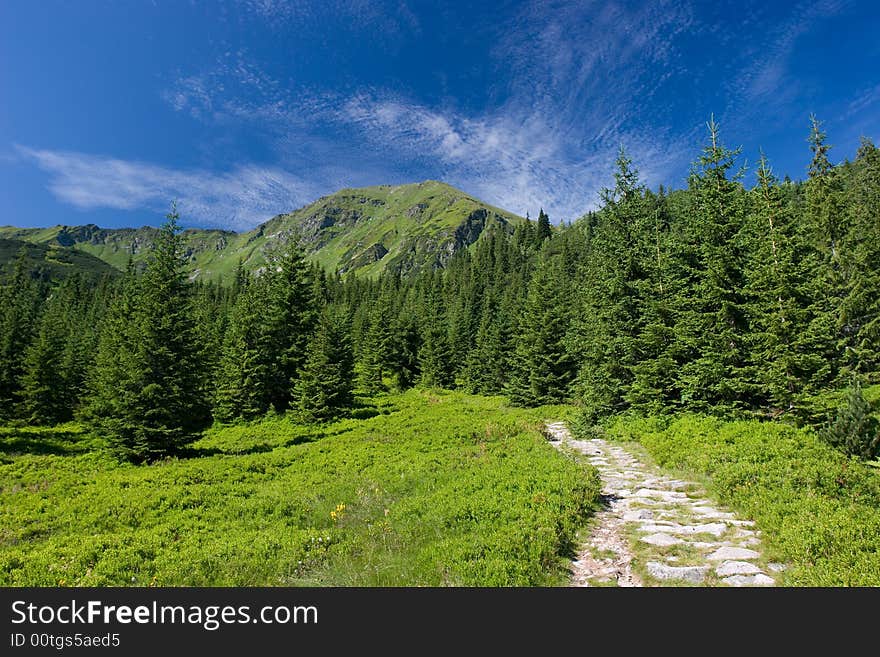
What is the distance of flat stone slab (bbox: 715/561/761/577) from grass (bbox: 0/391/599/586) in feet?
7.75

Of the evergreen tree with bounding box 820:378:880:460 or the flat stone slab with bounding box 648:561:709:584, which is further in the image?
the evergreen tree with bounding box 820:378:880:460

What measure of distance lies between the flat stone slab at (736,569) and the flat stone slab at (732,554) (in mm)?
195

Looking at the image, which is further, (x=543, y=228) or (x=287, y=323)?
(x=543, y=228)

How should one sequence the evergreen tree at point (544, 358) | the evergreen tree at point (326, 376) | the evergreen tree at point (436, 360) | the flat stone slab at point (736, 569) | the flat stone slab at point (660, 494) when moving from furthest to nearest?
the evergreen tree at point (436, 360) → the evergreen tree at point (544, 358) → the evergreen tree at point (326, 376) → the flat stone slab at point (660, 494) → the flat stone slab at point (736, 569)

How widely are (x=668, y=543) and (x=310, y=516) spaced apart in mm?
8794

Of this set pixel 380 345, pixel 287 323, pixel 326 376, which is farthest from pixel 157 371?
pixel 380 345

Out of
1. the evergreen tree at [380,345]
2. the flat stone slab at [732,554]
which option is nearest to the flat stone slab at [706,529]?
the flat stone slab at [732,554]

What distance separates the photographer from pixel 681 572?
22.1ft

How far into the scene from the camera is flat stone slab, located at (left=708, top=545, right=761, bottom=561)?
711cm

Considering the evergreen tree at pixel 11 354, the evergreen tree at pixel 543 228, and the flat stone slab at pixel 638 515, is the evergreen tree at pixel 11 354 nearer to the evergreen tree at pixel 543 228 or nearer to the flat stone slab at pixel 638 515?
the flat stone slab at pixel 638 515

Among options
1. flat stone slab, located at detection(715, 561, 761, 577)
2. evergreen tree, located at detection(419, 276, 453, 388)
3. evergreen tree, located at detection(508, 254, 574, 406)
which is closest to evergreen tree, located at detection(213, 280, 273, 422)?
evergreen tree, located at detection(508, 254, 574, 406)

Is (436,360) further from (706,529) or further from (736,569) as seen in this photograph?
(736,569)

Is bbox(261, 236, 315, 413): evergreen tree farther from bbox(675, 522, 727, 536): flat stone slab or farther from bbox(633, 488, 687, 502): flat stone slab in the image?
bbox(675, 522, 727, 536): flat stone slab

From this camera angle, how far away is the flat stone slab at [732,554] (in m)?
7.11
